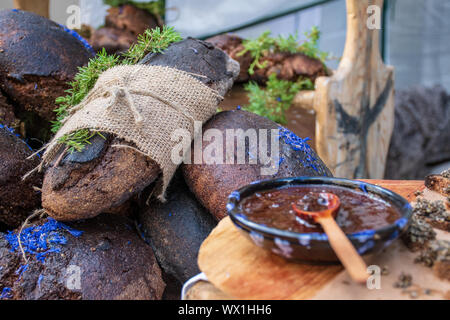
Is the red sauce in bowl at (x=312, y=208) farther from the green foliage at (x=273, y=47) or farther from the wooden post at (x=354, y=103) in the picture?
the green foliage at (x=273, y=47)

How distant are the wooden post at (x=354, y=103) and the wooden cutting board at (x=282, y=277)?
61.1 inches

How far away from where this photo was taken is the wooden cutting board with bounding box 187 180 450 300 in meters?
0.78

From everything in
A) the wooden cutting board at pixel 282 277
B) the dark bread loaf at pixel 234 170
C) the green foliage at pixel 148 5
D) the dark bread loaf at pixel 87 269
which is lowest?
the dark bread loaf at pixel 87 269

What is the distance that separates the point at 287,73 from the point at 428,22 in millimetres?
2692

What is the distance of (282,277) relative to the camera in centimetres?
81

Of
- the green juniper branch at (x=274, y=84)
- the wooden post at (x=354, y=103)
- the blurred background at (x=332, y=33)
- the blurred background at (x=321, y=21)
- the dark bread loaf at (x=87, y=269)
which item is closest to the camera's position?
the dark bread loaf at (x=87, y=269)

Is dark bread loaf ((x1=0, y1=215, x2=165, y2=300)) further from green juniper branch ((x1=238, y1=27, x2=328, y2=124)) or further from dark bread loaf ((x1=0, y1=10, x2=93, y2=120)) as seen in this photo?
green juniper branch ((x1=238, y1=27, x2=328, y2=124))

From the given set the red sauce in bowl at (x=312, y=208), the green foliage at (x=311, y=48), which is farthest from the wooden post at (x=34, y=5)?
the red sauce in bowl at (x=312, y=208)

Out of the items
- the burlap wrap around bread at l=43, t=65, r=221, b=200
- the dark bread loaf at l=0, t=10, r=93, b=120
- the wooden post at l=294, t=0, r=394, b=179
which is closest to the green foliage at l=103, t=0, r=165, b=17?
the wooden post at l=294, t=0, r=394, b=179

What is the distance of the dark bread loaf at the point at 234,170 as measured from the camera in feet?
4.00

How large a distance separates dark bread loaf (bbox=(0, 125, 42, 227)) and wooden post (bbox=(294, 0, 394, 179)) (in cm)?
164

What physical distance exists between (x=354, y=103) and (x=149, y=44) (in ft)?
4.79

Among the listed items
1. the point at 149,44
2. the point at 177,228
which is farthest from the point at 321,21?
the point at 177,228

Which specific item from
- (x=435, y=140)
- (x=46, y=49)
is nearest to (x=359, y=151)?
(x=46, y=49)
